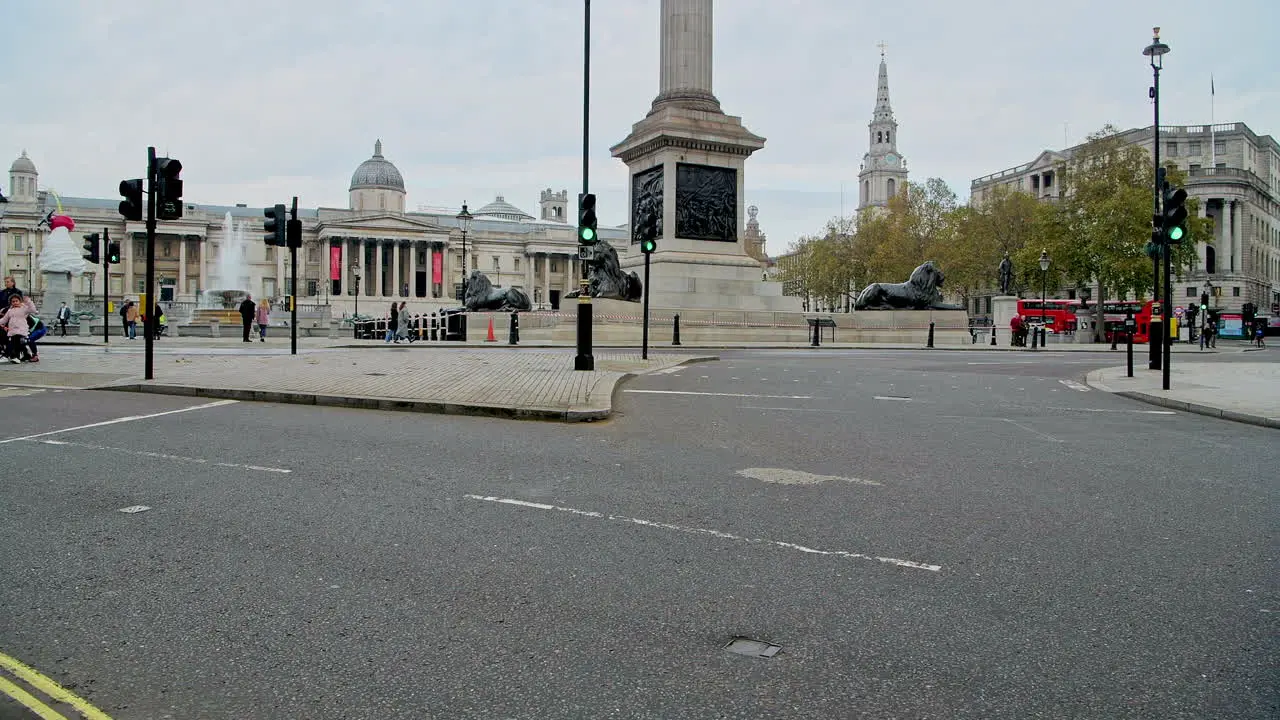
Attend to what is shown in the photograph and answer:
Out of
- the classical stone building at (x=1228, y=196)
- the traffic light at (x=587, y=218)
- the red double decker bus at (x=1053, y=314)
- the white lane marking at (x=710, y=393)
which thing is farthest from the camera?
the classical stone building at (x=1228, y=196)

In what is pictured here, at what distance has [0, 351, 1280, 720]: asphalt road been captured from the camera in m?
3.44

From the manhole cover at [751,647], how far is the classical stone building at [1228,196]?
325 ft

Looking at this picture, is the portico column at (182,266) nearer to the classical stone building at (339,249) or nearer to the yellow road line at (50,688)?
the classical stone building at (339,249)

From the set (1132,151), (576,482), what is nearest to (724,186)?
(576,482)

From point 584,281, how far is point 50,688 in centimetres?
1511

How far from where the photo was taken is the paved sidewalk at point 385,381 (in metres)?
12.2

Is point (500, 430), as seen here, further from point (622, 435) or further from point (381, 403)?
point (381, 403)

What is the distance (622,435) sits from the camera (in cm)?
1000

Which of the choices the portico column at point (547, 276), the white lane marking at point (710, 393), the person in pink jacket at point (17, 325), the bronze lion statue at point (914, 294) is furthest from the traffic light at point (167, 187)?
the portico column at point (547, 276)

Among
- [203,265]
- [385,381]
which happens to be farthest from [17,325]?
[203,265]

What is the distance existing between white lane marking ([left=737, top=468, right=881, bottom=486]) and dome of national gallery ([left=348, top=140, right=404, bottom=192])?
455 feet

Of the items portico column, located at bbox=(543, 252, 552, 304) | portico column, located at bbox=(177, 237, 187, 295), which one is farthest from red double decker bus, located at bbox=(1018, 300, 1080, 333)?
portico column, located at bbox=(177, 237, 187, 295)

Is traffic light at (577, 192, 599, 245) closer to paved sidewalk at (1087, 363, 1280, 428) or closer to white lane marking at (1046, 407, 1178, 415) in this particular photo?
white lane marking at (1046, 407, 1178, 415)

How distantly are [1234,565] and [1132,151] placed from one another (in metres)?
70.6
